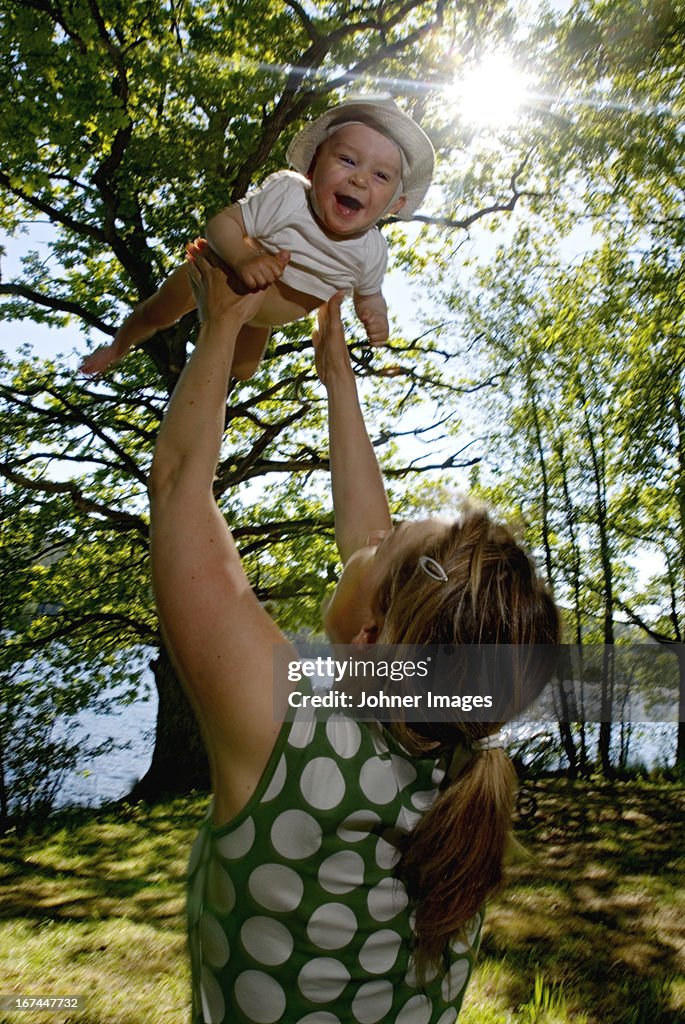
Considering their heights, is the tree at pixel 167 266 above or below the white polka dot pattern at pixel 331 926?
above

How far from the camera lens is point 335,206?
246 centimetres

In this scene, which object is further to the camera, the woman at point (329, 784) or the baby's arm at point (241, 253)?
the baby's arm at point (241, 253)

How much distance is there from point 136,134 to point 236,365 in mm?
7220

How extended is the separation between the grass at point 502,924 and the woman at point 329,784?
0.26 metres

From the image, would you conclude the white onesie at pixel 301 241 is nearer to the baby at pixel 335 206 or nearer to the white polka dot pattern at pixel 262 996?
the baby at pixel 335 206

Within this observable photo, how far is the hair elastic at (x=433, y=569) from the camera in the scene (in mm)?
1021

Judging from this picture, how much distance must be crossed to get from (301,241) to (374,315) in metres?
0.35

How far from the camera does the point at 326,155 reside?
8.18 feet

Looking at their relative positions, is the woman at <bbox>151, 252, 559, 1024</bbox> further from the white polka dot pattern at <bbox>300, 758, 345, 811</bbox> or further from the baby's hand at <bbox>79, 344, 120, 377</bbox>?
the baby's hand at <bbox>79, 344, 120, 377</bbox>

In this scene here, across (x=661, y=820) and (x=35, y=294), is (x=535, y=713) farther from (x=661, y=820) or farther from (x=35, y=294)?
(x=35, y=294)

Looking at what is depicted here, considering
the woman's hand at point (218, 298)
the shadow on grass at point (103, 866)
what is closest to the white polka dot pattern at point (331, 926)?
the woman's hand at point (218, 298)

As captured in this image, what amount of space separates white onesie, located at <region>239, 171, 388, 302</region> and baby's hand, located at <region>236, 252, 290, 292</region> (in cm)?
48

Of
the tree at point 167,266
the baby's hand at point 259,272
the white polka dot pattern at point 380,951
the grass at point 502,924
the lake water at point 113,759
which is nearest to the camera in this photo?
the white polka dot pattern at point 380,951

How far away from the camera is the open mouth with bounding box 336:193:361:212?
248 cm
